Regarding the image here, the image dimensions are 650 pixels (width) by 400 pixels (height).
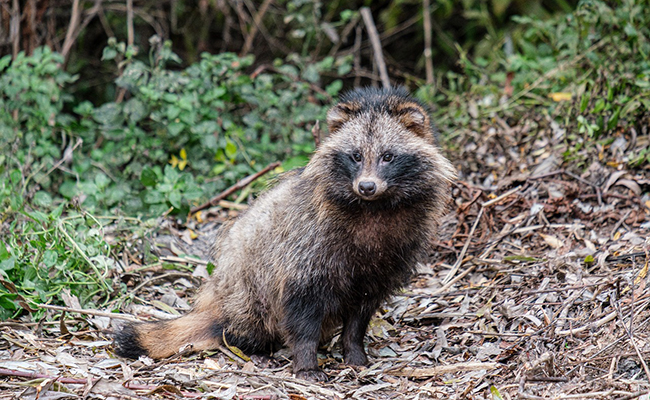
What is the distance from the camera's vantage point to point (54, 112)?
27.0 feet

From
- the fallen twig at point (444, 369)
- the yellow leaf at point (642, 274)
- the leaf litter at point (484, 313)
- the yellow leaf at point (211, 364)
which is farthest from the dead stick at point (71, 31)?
the yellow leaf at point (642, 274)

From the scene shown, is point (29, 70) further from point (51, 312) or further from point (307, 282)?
point (307, 282)

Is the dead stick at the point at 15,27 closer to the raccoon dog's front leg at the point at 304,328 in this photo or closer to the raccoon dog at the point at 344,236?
the raccoon dog at the point at 344,236

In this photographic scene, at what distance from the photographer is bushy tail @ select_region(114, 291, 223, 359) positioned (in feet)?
17.4

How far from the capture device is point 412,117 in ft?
17.0

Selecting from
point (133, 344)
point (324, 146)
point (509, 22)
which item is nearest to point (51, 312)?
point (133, 344)

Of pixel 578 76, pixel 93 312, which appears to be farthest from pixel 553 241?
pixel 93 312

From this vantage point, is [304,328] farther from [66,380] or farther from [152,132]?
[152,132]

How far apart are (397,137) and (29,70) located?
4.85m

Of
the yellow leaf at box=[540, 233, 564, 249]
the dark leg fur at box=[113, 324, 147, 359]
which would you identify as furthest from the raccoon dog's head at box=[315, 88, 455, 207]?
the dark leg fur at box=[113, 324, 147, 359]

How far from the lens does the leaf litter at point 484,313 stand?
4.46 metres

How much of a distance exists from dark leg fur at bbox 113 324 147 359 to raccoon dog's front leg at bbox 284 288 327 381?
1085 mm

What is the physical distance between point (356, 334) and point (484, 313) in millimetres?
1008

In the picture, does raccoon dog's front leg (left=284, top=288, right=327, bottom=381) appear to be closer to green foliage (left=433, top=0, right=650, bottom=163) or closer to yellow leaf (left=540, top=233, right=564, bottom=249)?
yellow leaf (left=540, top=233, right=564, bottom=249)
